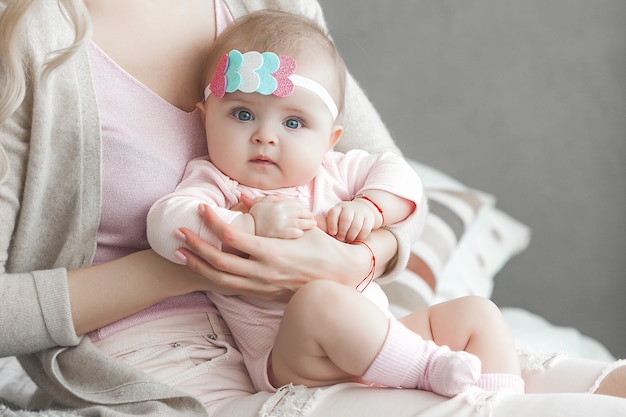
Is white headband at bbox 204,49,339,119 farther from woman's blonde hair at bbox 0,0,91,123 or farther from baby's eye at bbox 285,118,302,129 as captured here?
woman's blonde hair at bbox 0,0,91,123

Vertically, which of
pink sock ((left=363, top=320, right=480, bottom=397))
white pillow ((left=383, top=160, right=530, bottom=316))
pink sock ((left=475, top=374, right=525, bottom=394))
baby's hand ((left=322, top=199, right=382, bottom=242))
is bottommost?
white pillow ((left=383, top=160, right=530, bottom=316))

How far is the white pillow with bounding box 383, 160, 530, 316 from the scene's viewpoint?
2051 mm

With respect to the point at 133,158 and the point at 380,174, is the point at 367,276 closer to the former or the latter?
the point at 380,174

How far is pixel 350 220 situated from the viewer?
126 cm

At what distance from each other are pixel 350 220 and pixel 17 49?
558 millimetres

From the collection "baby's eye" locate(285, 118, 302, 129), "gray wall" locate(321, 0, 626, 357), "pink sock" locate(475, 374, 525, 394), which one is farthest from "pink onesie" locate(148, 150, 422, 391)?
"gray wall" locate(321, 0, 626, 357)

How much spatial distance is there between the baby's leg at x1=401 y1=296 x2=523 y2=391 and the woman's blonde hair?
66 centimetres

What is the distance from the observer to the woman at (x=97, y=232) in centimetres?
119

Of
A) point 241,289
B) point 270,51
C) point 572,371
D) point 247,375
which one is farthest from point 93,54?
point 572,371

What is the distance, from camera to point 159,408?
114cm

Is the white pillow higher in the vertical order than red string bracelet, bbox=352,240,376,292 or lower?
lower

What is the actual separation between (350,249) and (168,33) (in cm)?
50

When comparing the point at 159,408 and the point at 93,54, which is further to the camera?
the point at 93,54

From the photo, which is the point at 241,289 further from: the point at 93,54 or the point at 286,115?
the point at 93,54
